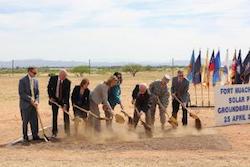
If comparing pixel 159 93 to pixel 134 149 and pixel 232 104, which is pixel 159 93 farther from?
pixel 134 149

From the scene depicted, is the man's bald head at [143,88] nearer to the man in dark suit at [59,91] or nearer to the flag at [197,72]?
the man in dark suit at [59,91]

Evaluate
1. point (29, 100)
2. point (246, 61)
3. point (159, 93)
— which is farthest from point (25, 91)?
point (246, 61)

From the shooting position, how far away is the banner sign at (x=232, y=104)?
16250mm

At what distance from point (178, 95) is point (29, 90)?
14.5 ft

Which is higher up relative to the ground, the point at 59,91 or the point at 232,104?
the point at 59,91

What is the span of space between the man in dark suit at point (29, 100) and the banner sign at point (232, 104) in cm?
565

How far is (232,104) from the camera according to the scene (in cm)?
1662

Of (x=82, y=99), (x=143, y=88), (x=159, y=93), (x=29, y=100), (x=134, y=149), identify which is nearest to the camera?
(x=134, y=149)

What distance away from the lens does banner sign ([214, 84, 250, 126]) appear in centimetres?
1625

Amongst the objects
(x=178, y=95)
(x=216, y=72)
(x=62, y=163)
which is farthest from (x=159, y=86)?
(x=216, y=72)

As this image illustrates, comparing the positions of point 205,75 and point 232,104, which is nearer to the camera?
point 232,104

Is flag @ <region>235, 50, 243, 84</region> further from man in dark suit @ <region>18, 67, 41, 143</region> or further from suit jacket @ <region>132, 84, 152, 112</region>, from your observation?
man in dark suit @ <region>18, 67, 41, 143</region>

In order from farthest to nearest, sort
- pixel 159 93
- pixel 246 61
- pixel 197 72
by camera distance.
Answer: pixel 197 72
pixel 246 61
pixel 159 93

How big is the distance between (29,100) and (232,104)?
661 centimetres
